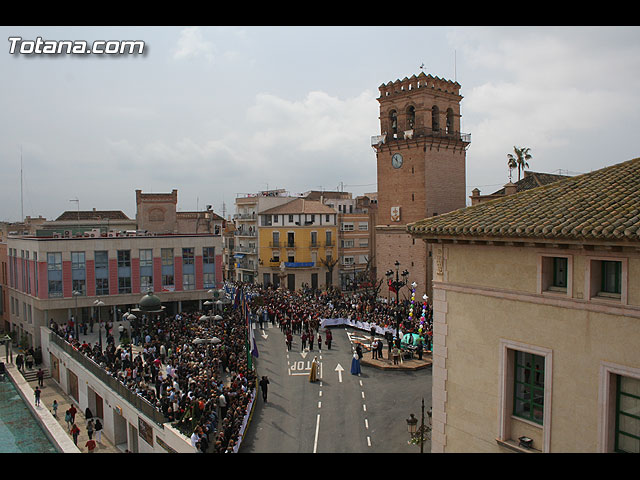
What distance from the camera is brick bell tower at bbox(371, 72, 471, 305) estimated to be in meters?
49.3

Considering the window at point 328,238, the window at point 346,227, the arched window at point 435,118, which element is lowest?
the window at point 328,238

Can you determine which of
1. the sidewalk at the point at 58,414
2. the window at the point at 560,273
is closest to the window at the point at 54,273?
the sidewalk at the point at 58,414

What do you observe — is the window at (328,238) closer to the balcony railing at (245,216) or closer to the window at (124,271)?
the balcony railing at (245,216)

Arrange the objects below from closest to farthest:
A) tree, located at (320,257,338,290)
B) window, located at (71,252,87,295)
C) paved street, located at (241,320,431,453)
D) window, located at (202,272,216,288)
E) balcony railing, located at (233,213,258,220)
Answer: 1. paved street, located at (241,320,431,453)
2. window, located at (71,252,87,295)
3. window, located at (202,272,216,288)
4. tree, located at (320,257,338,290)
5. balcony railing, located at (233,213,258,220)

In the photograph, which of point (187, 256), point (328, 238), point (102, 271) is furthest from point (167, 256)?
point (328, 238)

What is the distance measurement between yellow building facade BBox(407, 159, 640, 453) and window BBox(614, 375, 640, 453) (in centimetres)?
2

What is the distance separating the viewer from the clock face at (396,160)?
51.2m

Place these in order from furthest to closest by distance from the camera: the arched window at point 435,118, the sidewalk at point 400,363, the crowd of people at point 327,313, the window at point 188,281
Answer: the arched window at point 435,118 → the window at point 188,281 → the crowd of people at point 327,313 → the sidewalk at point 400,363

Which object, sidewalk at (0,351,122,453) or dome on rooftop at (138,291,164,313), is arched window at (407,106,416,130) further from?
sidewalk at (0,351,122,453)

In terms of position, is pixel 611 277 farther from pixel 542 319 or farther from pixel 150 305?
pixel 150 305

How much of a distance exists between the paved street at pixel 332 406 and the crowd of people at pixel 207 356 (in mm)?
1305

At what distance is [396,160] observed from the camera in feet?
169

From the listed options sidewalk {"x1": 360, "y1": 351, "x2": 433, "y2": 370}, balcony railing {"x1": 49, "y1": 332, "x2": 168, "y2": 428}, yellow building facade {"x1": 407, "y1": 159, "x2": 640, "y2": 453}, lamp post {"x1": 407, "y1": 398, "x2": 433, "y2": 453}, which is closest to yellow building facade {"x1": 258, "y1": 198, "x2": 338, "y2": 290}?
balcony railing {"x1": 49, "y1": 332, "x2": 168, "y2": 428}
